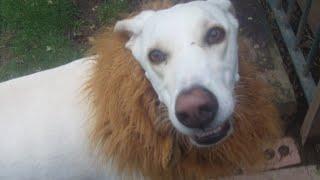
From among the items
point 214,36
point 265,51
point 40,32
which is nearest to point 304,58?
point 265,51

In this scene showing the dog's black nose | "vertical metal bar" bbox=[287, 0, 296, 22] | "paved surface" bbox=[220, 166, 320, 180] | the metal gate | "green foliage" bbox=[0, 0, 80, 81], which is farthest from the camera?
"green foliage" bbox=[0, 0, 80, 81]

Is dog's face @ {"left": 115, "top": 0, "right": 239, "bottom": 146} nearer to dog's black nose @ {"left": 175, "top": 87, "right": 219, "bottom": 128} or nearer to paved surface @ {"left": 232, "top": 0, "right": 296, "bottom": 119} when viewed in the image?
dog's black nose @ {"left": 175, "top": 87, "right": 219, "bottom": 128}

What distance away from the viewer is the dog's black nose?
2.01 metres

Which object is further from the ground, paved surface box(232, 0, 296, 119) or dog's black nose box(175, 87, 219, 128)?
dog's black nose box(175, 87, 219, 128)

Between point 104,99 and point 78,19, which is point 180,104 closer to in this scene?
point 104,99

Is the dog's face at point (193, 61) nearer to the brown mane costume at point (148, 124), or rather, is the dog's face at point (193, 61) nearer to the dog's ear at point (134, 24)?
the dog's ear at point (134, 24)

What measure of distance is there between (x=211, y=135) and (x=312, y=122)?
1240mm

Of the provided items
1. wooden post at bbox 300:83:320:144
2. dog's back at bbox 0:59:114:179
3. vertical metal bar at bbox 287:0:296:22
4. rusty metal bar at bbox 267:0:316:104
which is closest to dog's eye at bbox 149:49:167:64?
dog's back at bbox 0:59:114:179

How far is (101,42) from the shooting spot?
103 inches

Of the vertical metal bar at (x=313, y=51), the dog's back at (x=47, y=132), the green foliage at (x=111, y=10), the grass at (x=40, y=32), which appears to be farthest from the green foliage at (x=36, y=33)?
the vertical metal bar at (x=313, y=51)

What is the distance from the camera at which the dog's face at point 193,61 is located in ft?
6.73

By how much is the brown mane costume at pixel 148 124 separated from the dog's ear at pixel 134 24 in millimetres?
68

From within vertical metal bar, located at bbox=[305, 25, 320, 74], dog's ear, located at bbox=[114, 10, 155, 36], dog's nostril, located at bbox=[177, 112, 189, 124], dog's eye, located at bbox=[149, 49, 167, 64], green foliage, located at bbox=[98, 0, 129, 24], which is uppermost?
dog's ear, located at bbox=[114, 10, 155, 36]

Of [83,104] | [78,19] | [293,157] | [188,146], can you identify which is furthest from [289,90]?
[78,19]
